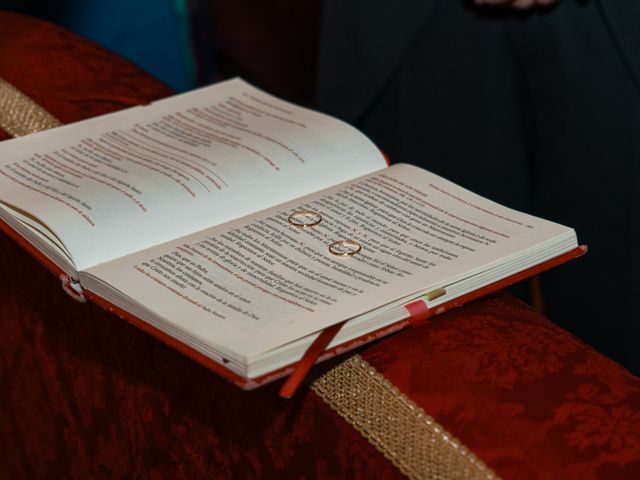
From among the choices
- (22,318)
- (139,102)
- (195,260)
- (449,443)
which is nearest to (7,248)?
(22,318)

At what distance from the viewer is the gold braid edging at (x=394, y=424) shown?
0.54 meters

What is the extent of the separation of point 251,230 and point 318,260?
0.07 metres

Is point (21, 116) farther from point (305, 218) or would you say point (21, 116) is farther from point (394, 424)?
point (394, 424)

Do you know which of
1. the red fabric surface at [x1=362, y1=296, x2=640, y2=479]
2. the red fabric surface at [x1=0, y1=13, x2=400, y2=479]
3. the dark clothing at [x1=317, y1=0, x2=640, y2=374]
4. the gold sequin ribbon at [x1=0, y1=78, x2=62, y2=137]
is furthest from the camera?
the dark clothing at [x1=317, y1=0, x2=640, y2=374]

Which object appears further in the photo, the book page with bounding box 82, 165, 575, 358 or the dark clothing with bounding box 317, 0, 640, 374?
the dark clothing with bounding box 317, 0, 640, 374

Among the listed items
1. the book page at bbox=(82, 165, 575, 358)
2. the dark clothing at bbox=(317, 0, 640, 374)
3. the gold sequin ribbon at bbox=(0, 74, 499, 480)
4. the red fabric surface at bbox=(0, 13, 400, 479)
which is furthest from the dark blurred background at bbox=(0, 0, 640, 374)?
the gold sequin ribbon at bbox=(0, 74, 499, 480)

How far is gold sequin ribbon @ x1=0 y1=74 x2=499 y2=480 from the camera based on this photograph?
0.54m

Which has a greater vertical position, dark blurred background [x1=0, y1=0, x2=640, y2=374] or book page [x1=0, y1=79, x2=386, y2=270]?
book page [x1=0, y1=79, x2=386, y2=270]

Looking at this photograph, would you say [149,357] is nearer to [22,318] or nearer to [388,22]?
[22,318]

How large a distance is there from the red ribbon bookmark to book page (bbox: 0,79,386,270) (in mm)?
189

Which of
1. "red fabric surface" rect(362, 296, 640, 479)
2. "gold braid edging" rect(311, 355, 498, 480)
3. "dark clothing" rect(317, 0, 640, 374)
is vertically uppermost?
"red fabric surface" rect(362, 296, 640, 479)

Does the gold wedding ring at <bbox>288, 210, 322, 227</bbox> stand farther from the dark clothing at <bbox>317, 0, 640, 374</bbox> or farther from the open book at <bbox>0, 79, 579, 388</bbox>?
the dark clothing at <bbox>317, 0, 640, 374</bbox>

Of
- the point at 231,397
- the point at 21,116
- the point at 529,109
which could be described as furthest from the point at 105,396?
the point at 529,109

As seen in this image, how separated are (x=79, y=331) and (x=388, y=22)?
2.64 feet
